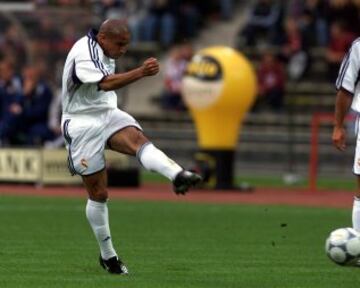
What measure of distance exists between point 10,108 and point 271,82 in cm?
688

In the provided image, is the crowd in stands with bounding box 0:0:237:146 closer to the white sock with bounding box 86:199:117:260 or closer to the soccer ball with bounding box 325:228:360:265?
the white sock with bounding box 86:199:117:260

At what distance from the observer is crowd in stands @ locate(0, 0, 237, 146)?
25078 mm

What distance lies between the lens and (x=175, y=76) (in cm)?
Result: 3022

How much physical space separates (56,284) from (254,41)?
21.8 meters

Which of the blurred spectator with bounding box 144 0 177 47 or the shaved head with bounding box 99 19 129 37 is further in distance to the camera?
the blurred spectator with bounding box 144 0 177 47

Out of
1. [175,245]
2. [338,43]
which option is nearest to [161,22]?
[338,43]

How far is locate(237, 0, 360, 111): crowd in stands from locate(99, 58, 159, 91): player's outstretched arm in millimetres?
18469

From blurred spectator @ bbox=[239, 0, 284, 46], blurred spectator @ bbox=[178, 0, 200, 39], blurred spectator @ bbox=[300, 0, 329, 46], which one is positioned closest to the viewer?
blurred spectator @ bbox=[300, 0, 329, 46]

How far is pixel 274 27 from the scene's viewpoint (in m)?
31.2

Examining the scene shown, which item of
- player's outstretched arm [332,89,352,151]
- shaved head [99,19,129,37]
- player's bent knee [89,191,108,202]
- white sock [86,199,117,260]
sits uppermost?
shaved head [99,19,129,37]

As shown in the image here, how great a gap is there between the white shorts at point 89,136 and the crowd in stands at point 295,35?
18059 mm

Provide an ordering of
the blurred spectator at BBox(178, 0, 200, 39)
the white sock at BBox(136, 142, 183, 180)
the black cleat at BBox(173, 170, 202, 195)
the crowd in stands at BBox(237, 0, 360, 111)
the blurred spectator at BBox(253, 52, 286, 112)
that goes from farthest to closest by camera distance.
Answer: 1. the blurred spectator at BBox(178, 0, 200, 39)
2. the crowd in stands at BBox(237, 0, 360, 111)
3. the blurred spectator at BBox(253, 52, 286, 112)
4. the white sock at BBox(136, 142, 183, 180)
5. the black cleat at BBox(173, 170, 202, 195)

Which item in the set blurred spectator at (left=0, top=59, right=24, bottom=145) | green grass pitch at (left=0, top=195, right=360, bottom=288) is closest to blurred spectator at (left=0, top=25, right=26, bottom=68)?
blurred spectator at (left=0, top=59, right=24, bottom=145)

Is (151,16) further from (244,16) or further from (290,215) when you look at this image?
(290,215)
